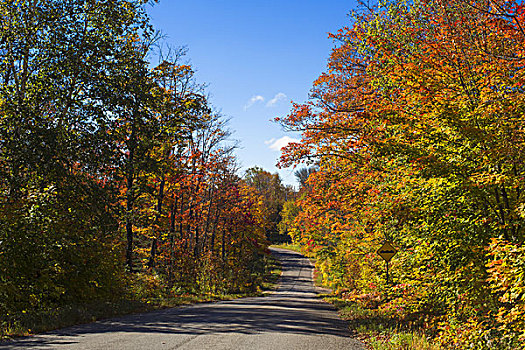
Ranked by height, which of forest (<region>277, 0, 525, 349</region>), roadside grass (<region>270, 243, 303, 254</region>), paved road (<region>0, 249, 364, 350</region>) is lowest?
roadside grass (<region>270, 243, 303, 254</region>)

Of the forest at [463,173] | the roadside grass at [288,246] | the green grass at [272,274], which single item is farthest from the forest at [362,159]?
the roadside grass at [288,246]

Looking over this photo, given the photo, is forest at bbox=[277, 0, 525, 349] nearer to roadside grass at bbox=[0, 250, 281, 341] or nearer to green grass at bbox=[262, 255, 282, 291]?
roadside grass at bbox=[0, 250, 281, 341]

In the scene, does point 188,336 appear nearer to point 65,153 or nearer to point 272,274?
point 65,153

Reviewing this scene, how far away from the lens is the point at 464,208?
9.51 meters

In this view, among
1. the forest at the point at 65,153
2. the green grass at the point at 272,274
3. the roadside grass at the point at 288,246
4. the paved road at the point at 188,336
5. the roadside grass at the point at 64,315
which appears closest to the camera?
the paved road at the point at 188,336

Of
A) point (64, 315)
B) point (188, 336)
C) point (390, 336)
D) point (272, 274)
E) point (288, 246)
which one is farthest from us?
point (288, 246)

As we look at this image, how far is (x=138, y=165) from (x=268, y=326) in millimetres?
7348

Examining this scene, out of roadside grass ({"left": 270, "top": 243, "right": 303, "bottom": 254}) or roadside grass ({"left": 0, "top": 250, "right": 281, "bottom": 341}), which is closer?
roadside grass ({"left": 0, "top": 250, "right": 281, "bottom": 341})

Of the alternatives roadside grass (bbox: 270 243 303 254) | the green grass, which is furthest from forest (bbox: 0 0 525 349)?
roadside grass (bbox: 270 243 303 254)

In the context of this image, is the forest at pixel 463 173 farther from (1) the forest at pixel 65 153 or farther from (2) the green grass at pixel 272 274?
(2) the green grass at pixel 272 274

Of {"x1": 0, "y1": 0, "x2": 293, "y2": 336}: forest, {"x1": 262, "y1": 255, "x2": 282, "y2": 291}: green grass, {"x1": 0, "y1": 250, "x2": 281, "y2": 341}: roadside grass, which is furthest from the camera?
{"x1": 262, "y1": 255, "x2": 282, "y2": 291}: green grass

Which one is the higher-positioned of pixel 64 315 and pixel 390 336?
pixel 64 315

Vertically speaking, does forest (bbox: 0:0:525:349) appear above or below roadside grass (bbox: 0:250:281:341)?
above

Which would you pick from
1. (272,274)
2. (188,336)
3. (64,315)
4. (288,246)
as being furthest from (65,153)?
(288,246)
